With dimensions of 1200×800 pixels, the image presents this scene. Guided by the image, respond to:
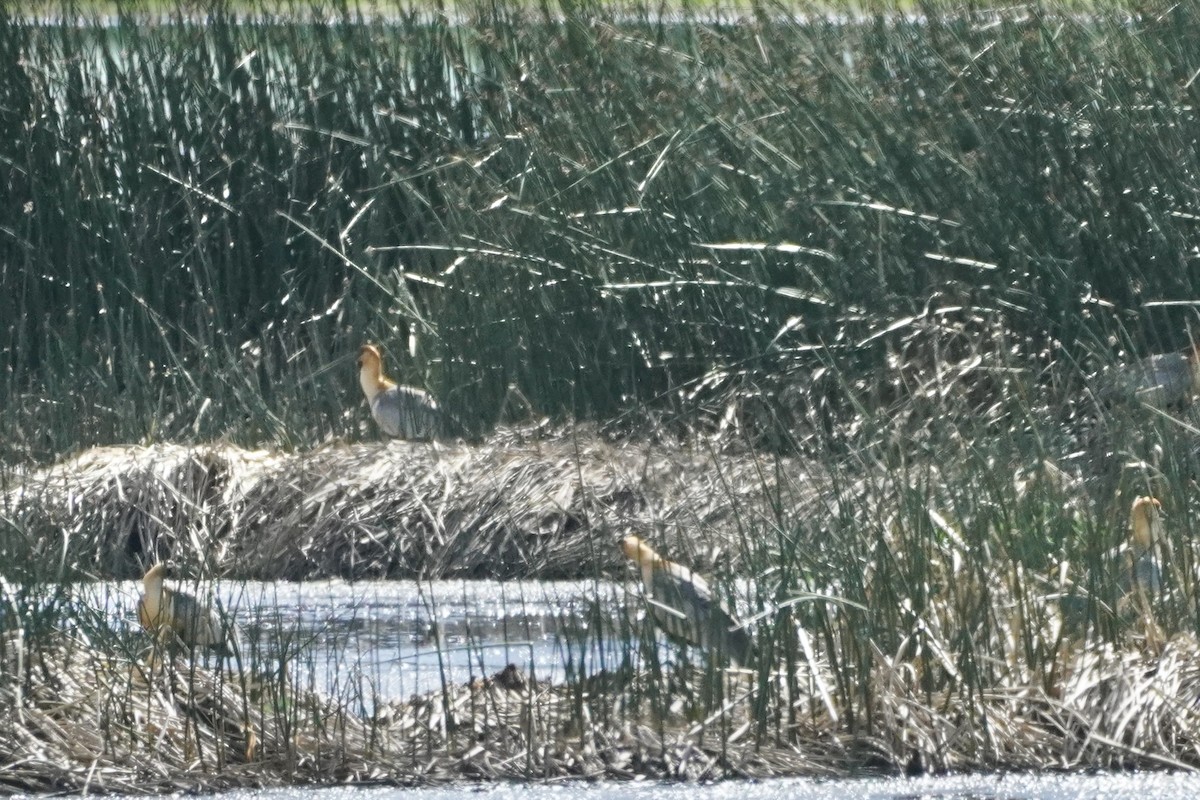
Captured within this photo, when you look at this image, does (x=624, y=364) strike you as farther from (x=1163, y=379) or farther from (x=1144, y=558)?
(x=1144, y=558)

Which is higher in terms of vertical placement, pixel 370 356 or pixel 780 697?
pixel 370 356

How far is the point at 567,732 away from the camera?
443 centimetres

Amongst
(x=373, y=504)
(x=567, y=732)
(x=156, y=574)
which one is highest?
(x=373, y=504)

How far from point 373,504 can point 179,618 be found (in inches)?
90.3

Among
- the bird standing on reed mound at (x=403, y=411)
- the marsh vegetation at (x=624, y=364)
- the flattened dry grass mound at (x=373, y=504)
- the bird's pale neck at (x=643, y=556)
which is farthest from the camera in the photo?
the bird standing on reed mound at (x=403, y=411)

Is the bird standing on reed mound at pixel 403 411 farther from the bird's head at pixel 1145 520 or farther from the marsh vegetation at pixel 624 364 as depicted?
the bird's head at pixel 1145 520

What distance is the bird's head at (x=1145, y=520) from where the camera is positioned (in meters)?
4.95

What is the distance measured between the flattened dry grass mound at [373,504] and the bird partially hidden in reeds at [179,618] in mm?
1389

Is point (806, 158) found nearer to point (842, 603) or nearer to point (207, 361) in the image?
point (207, 361)

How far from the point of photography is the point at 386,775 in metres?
4.30

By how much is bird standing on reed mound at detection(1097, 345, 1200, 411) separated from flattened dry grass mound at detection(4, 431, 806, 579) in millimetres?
1214

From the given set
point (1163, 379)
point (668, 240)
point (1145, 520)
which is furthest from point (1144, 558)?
point (668, 240)

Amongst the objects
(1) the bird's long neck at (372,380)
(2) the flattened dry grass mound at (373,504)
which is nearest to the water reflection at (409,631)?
(2) the flattened dry grass mound at (373,504)

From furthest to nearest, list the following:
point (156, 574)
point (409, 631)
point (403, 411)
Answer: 1. point (403, 411)
2. point (409, 631)
3. point (156, 574)
